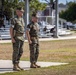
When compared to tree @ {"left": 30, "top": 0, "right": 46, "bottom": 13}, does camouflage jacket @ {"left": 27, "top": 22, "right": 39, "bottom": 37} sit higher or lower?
lower

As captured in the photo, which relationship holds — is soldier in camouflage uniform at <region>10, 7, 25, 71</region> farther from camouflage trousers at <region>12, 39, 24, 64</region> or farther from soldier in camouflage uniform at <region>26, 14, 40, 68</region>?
soldier in camouflage uniform at <region>26, 14, 40, 68</region>

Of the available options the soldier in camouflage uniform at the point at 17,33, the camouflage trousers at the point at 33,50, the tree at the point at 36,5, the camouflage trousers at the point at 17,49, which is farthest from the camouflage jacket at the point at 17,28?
the tree at the point at 36,5

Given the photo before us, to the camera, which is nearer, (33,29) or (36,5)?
(33,29)

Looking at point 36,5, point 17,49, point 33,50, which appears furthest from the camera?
point 36,5

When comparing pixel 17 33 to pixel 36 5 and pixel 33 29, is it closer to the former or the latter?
pixel 33 29

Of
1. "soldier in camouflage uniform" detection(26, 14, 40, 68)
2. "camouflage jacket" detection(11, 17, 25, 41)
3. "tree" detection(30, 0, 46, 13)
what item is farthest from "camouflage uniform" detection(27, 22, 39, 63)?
"tree" detection(30, 0, 46, 13)

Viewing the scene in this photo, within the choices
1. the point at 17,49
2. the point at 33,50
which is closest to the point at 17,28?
the point at 17,49

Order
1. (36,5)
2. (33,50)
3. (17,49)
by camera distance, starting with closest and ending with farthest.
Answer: (17,49) → (33,50) → (36,5)

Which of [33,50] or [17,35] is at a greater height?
[17,35]

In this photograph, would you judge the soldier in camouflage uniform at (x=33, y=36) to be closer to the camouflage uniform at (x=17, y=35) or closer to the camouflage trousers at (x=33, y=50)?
the camouflage trousers at (x=33, y=50)

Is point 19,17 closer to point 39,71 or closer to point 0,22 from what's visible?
point 39,71

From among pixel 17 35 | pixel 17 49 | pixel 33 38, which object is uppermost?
pixel 17 35

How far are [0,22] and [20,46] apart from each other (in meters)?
32.2

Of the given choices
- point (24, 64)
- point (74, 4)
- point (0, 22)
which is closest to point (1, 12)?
point (0, 22)
